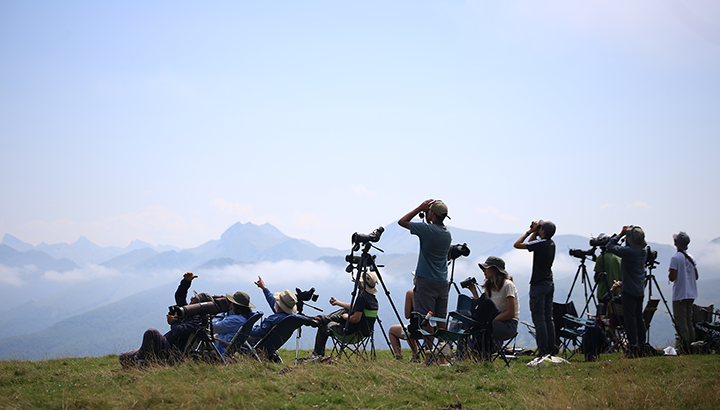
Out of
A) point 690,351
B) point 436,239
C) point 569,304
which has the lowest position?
point 690,351

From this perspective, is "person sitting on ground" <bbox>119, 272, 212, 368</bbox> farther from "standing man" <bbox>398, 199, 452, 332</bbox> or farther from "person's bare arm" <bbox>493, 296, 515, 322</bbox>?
"person's bare arm" <bbox>493, 296, 515, 322</bbox>

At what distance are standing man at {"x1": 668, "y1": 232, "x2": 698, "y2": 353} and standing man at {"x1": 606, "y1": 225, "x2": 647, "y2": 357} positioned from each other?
92cm

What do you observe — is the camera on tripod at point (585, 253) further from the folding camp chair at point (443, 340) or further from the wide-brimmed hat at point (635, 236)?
the folding camp chair at point (443, 340)

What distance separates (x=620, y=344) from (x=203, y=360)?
6.62 meters

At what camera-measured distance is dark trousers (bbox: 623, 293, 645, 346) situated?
666cm

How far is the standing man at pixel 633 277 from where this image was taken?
6707 mm

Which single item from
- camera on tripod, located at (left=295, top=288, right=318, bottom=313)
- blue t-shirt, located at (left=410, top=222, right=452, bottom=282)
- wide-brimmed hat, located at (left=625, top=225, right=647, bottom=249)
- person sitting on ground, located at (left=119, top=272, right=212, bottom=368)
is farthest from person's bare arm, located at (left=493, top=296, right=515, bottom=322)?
person sitting on ground, located at (left=119, top=272, right=212, bottom=368)

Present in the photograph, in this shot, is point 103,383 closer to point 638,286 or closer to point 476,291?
point 476,291

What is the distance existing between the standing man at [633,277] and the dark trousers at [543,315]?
1313 mm

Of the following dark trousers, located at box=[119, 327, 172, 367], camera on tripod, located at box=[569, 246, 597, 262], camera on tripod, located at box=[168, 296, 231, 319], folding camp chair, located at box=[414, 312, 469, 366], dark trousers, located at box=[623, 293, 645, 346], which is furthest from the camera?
camera on tripod, located at box=[569, 246, 597, 262]

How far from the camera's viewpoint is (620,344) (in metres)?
7.23

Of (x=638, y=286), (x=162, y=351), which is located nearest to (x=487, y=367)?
(x=638, y=286)

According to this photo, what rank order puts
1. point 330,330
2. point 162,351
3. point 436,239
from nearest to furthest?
point 162,351
point 436,239
point 330,330

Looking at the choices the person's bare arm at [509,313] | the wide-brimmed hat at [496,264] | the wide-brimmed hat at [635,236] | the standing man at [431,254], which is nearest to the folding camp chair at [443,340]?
the standing man at [431,254]
